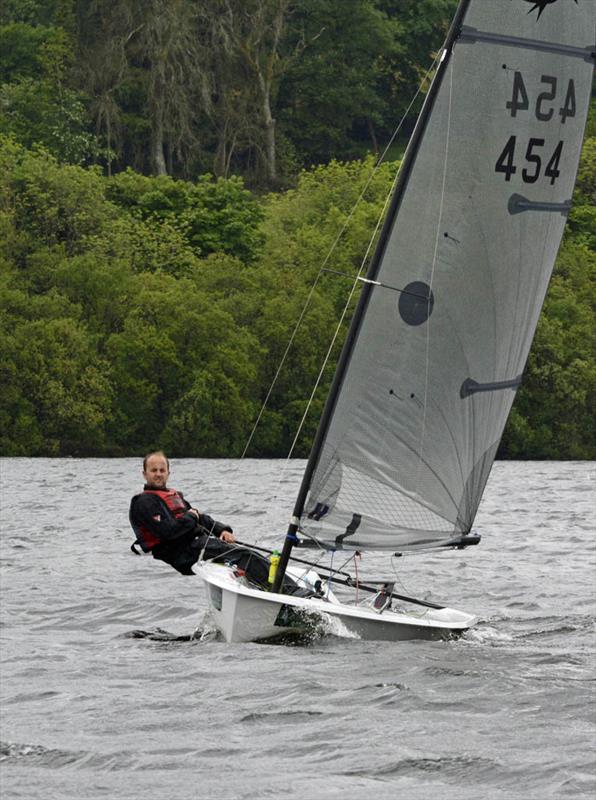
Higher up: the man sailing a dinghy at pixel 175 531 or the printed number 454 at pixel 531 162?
the printed number 454 at pixel 531 162

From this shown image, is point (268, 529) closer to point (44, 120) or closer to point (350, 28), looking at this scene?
point (44, 120)

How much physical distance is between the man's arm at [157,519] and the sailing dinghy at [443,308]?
53 centimetres

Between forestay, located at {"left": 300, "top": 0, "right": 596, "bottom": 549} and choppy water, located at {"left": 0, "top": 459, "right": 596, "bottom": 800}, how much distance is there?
1.61 m

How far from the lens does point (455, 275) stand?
1716 cm

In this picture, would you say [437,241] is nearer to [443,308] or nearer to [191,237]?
[443,308]

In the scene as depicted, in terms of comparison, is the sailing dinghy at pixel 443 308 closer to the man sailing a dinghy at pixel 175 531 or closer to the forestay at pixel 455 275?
the forestay at pixel 455 275

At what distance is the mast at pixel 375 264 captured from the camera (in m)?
16.6

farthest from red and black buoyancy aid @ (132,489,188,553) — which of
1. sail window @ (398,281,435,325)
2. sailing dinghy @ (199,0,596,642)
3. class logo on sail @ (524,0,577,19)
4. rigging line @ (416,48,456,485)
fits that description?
class logo on sail @ (524,0,577,19)

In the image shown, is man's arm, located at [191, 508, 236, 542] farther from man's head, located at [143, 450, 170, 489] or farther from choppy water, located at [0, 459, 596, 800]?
choppy water, located at [0, 459, 596, 800]

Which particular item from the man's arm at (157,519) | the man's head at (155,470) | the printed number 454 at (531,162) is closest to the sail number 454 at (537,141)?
the printed number 454 at (531,162)

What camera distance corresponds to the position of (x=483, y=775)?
40.0ft

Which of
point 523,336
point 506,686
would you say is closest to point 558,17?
point 523,336

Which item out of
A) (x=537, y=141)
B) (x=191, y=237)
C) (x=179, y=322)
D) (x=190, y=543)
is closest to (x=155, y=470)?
(x=190, y=543)

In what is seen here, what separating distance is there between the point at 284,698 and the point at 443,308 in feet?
15.0
